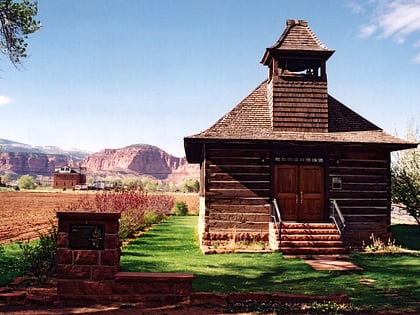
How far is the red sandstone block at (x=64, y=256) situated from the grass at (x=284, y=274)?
2.59 meters

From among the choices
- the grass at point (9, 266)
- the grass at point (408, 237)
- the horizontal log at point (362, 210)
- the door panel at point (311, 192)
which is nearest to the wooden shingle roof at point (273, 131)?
the door panel at point (311, 192)

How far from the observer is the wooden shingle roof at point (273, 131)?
15.7 m

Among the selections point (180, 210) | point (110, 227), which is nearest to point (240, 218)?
point (110, 227)

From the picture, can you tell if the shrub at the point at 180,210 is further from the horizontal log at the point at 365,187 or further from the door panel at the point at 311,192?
the horizontal log at the point at 365,187

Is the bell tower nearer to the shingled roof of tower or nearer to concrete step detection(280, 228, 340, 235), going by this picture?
the shingled roof of tower

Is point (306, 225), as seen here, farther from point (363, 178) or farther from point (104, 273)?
point (104, 273)

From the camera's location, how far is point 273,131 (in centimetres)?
1683

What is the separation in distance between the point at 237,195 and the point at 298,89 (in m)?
4.84

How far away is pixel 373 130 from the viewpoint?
688 inches

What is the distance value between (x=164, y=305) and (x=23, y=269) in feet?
13.7

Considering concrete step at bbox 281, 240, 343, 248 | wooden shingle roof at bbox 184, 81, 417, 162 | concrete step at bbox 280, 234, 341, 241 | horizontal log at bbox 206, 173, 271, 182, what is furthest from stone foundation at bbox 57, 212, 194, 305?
horizontal log at bbox 206, 173, 271, 182

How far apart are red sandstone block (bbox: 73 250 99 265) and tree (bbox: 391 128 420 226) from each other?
16.8m

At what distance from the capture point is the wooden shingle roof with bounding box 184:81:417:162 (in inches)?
617

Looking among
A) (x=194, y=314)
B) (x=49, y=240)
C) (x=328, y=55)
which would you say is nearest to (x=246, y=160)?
(x=328, y=55)
